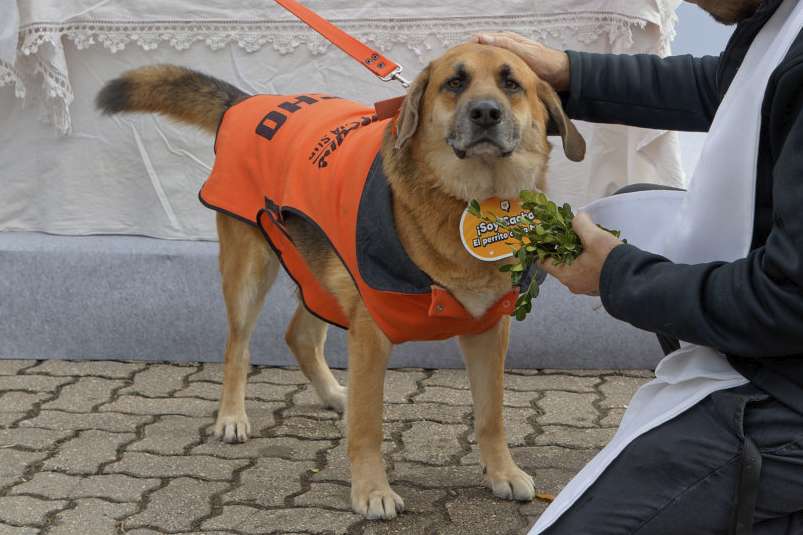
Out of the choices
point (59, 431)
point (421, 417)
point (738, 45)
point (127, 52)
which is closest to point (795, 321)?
point (738, 45)

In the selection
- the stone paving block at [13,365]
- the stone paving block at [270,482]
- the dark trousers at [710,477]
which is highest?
the dark trousers at [710,477]

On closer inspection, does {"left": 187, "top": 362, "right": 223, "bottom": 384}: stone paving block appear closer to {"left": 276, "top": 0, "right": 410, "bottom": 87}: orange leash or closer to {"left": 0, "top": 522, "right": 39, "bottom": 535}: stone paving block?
{"left": 0, "top": 522, "right": 39, "bottom": 535}: stone paving block

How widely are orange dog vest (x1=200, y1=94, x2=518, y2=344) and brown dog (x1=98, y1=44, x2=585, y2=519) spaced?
0.21 ft

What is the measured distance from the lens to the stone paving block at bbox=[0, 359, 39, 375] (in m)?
4.54

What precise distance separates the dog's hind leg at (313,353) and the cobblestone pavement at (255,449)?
0.24ft

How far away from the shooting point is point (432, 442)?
375cm

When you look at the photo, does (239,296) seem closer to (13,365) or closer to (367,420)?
(367,420)

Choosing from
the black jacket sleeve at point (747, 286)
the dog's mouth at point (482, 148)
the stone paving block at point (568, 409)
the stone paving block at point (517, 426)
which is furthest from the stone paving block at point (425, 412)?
the black jacket sleeve at point (747, 286)

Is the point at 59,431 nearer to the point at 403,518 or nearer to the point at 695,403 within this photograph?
the point at 403,518

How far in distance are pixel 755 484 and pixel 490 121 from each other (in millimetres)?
1270

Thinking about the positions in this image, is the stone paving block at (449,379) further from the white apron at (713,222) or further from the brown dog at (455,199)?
the white apron at (713,222)

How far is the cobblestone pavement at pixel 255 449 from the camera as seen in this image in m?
3.11

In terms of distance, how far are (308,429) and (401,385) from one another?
2.10 feet

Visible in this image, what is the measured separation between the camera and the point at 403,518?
3.12 m
